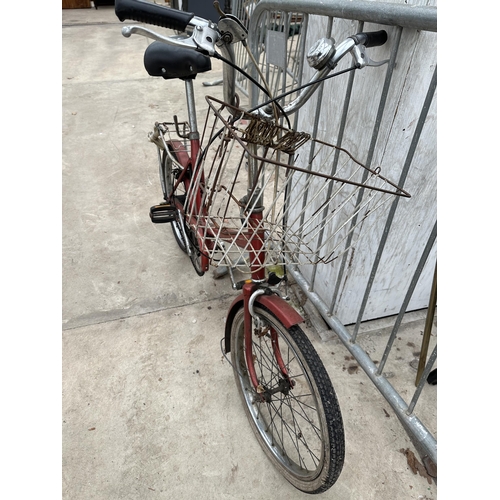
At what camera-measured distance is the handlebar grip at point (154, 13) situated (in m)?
1.20

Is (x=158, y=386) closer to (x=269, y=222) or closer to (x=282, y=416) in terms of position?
(x=282, y=416)

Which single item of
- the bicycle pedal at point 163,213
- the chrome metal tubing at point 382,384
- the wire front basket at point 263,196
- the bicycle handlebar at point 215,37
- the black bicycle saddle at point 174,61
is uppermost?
the bicycle handlebar at point 215,37

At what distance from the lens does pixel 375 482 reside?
1642mm

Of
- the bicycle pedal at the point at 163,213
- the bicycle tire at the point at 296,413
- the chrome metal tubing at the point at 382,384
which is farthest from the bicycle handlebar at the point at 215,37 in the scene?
the bicycle pedal at the point at 163,213

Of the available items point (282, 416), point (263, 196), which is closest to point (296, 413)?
point (282, 416)

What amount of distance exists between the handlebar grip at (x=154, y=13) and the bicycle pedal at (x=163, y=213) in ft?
4.42

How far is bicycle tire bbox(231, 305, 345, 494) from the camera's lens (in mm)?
1364

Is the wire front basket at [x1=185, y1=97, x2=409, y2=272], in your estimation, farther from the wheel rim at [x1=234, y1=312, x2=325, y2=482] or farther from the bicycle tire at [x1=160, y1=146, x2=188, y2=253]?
the bicycle tire at [x1=160, y1=146, x2=188, y2=253]

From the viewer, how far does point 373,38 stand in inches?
52.4

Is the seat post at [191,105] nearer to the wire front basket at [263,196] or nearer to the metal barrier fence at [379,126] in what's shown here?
the wire front basket at [263,196]

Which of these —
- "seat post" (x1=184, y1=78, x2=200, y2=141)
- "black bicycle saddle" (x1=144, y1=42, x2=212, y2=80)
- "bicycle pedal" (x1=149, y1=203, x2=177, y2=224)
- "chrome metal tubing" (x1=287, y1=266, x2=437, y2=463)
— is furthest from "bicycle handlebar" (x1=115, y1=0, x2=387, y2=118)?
"bicycle pedal" (x1=149, y1=203, x2=177, y2=224)

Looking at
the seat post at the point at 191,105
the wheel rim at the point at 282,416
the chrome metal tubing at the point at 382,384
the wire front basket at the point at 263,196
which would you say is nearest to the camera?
the wire front basket at the point at 263,196

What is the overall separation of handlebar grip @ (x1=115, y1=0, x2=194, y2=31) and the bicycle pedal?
53.1 inches

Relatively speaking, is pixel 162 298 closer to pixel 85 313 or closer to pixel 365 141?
pixel 85 313
